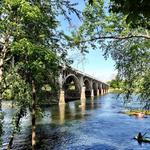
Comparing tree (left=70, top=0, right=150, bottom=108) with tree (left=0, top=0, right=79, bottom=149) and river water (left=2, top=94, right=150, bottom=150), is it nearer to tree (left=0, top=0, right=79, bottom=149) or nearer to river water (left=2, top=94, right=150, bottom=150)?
tree (left=0, top=0, right=79, bottom=149)

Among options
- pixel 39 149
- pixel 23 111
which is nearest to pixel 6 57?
pixel 23 111

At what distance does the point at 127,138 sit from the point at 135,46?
31711 mm

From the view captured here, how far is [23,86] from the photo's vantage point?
70.0ft

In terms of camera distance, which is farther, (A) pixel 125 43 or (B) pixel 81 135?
(B) pixel 81 135

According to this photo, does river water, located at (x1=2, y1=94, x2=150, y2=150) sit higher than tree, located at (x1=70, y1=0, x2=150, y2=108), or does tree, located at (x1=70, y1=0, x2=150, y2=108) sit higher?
Result: tree, located at (x1=70, y1=0, x2=150, y2=108)

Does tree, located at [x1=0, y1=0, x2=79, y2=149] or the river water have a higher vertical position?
tree, located at [x1=0, y1=0, x2=79, y2=149]

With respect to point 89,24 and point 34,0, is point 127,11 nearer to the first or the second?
point 89,24

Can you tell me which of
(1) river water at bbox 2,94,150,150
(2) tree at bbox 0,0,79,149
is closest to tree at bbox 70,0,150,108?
(2) tree at bbox 0,0,79,149

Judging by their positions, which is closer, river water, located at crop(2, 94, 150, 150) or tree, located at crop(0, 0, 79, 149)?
tree, located at crop(0, 0, 79, 149)

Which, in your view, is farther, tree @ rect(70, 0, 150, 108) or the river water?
the river water

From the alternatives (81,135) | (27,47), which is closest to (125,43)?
(27,47)

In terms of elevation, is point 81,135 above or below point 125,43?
below

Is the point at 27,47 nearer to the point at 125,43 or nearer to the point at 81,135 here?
the point at 125,43

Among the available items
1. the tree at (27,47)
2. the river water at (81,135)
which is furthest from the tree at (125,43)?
the river water at (81,135)
